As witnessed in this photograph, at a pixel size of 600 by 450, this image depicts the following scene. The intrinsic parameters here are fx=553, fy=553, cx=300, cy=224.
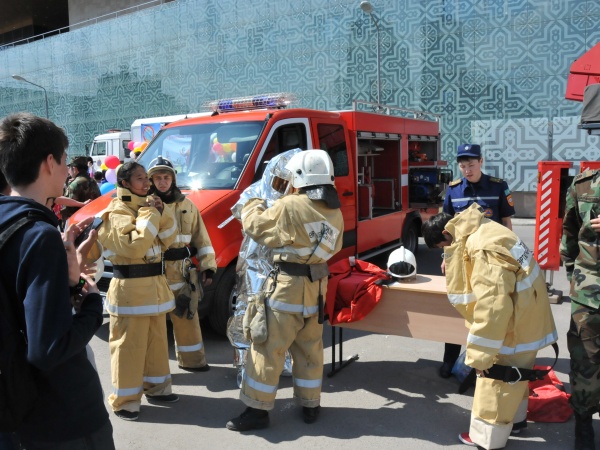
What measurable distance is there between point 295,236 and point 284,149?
2.72 m

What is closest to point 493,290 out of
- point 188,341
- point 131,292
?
point 131,292

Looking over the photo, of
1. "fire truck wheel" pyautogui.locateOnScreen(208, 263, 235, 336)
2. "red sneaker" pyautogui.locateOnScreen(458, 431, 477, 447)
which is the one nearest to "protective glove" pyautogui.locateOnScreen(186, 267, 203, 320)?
"fire truck wheel" pyautogui.locateOnScreen(208, 263, 235, 336)

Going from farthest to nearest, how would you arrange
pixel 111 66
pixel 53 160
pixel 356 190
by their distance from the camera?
1. pixel 111 66
2. pixel 356 190
3. pixel 53 160

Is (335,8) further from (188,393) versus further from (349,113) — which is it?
(188,393)

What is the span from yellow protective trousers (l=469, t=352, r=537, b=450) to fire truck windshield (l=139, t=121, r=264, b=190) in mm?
3206

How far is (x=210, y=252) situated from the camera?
466 centimetres

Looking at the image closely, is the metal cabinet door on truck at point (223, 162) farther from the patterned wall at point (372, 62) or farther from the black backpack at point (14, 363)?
the patterned wall at point (372, 62)

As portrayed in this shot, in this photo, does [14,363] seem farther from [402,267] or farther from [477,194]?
[477,194]

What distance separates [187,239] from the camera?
4.57 meters

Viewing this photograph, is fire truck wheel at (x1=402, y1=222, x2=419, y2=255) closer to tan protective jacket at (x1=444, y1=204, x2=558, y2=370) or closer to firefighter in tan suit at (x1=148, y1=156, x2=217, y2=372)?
firefighter in tan suit at (x1=148, y1=156, x2=217, y2=372)

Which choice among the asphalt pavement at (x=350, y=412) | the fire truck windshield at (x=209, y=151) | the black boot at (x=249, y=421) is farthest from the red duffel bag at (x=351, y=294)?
the fire truck windshield at (x=209, y=151)

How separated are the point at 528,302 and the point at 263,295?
163 centimetres

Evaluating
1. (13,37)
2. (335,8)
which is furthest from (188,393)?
(13,37)

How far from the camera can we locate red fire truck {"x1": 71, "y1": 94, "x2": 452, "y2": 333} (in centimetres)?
538
